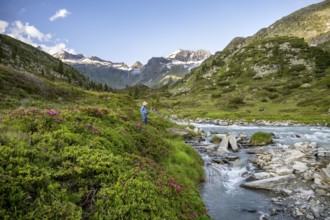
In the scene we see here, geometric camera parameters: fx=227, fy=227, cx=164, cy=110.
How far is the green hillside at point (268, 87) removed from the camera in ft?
197

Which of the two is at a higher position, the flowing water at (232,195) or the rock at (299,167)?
the rock at (299,167)

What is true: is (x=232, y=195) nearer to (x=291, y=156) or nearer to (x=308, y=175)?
(x=308, y=175)

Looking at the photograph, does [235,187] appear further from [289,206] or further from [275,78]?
[275,78]

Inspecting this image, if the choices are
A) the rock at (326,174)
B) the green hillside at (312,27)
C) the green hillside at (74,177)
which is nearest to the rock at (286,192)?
the rock at (326,174)

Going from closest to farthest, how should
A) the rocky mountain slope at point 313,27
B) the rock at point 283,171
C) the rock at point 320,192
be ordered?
the rock at point 320,192 < the rock at point 283,171 < the rocky mountain slope at point 313,27

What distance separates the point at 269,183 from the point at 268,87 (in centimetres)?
8405

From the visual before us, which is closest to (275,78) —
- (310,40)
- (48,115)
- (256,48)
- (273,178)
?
(256,48)

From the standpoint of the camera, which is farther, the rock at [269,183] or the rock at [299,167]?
the rock at [299,167]

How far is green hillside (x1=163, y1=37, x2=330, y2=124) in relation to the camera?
197ft

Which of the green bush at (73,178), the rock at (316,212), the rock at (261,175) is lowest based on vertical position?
the rock at (261,175)

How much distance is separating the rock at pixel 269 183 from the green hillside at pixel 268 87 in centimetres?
3700

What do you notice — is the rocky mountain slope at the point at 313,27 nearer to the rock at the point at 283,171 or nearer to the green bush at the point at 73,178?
the rock at the point at 283,171

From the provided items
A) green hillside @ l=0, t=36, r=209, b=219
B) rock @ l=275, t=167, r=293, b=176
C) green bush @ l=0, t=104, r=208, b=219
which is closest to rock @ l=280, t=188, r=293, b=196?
rock @ l=275, t=167, r=293, b=176

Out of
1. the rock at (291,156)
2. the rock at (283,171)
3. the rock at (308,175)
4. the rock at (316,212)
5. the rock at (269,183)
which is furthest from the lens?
the rock at (291,156)
